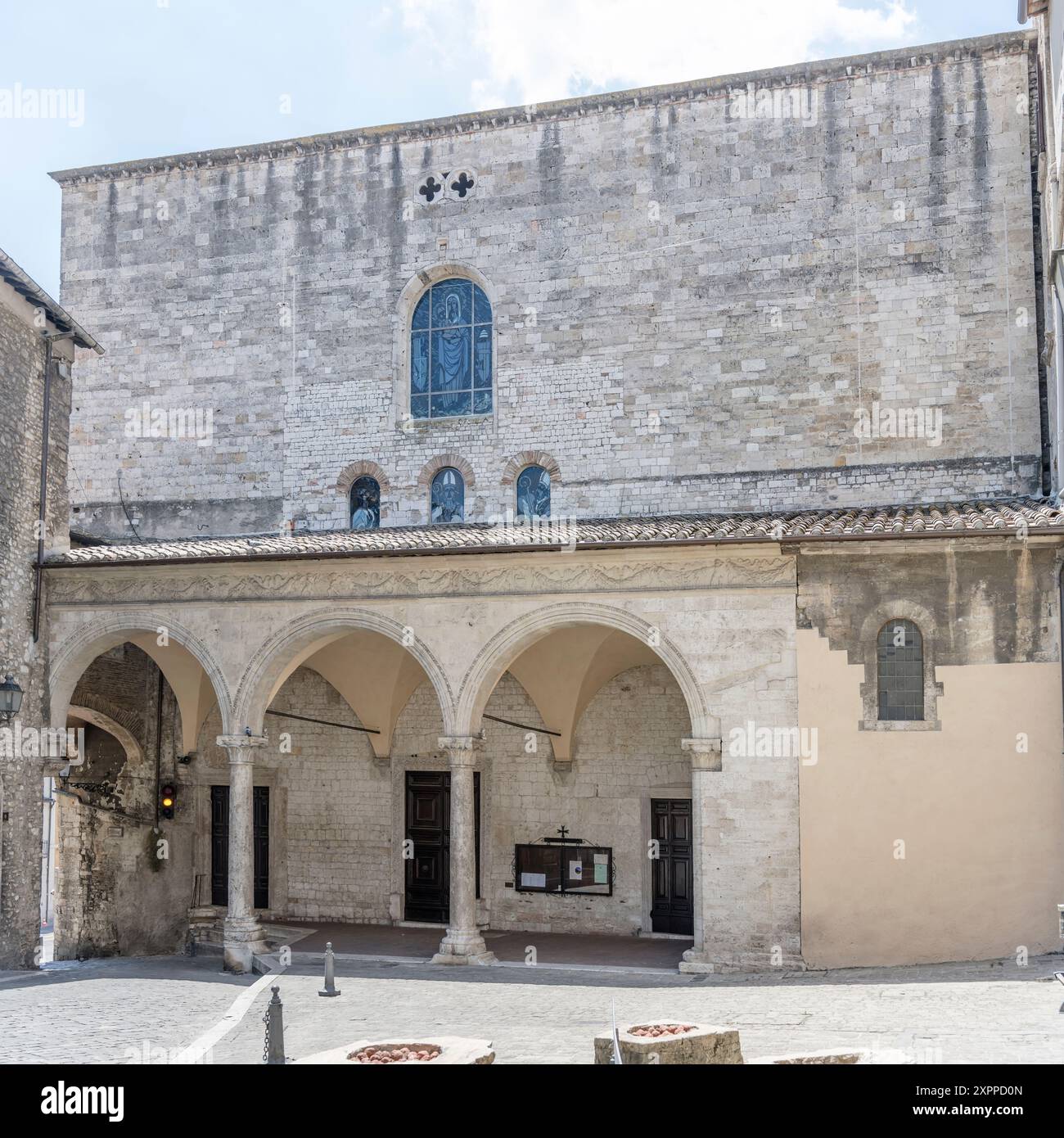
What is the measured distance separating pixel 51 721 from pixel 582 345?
8.93 metres

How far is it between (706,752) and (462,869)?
329cm

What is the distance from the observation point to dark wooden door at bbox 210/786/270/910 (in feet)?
65.0

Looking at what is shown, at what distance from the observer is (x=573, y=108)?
18.7 metres

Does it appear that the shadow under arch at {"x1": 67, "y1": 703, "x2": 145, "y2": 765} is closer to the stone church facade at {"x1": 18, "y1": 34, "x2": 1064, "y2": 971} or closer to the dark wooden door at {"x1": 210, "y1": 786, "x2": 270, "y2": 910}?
the stone church facade at {"x1": 18, "y1": 34, "x2": 1064, "y2": 971}

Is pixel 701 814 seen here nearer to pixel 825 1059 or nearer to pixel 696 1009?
pixel 696 1009

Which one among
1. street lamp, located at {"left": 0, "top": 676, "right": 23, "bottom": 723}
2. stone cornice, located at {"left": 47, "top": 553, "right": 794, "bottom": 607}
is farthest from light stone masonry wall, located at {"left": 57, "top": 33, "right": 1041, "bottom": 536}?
street lamp, located at {"left": 0, "top": 676, "right": 23, "bottom": 723}

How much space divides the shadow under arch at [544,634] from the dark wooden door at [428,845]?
4.09 meters

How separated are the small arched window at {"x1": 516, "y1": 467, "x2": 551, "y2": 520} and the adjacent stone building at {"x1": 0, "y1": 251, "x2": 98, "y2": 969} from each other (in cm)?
642

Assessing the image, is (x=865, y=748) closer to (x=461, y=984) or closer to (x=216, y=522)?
(x=461, y=984)

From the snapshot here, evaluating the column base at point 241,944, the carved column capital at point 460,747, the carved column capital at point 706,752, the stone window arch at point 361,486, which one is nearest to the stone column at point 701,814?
the carved column capital at point 706,752

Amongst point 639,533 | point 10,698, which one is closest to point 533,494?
point 639,533

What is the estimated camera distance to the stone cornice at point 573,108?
56.2ft

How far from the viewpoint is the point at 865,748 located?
45.5ft

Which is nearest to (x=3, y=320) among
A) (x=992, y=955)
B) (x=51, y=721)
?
(x=51, y=721)
